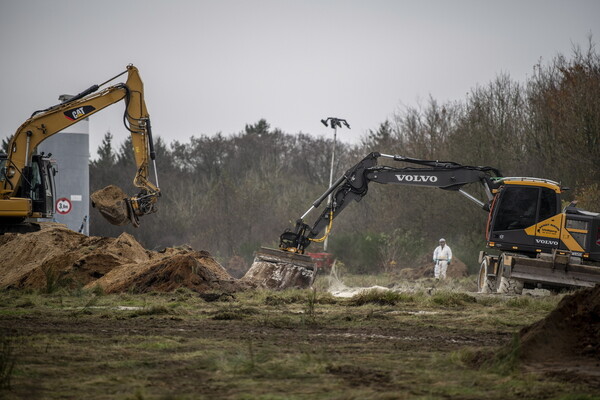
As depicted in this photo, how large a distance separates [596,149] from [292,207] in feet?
53.4

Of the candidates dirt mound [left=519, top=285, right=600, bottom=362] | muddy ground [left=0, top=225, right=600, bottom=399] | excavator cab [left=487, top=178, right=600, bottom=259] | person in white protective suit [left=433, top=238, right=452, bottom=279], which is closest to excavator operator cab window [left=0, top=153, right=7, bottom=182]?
muddy ground [left=0, top=225, right=600, bottom=399]

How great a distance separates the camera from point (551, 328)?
8844 mm

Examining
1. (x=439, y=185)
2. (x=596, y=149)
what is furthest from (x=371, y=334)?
(x=596, y=149)

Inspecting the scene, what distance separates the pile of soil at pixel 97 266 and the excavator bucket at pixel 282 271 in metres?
0.87

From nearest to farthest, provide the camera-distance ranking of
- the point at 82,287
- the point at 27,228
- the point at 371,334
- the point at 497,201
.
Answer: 1. the point at 371,334
2. the point at 82,287
3. the point at 497,201
4. the point at 27,228

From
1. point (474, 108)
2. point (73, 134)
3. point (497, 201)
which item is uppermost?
point (474, 108)

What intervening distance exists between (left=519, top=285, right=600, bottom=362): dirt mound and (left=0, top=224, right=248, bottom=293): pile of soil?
34.9 feet

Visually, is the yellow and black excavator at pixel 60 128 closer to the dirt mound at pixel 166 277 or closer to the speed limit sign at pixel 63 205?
the dirt mound at pixel 166 277

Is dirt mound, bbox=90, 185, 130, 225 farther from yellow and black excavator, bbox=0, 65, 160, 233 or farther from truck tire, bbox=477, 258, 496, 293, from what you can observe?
truck tire, bbox=477, 258, 496, 293

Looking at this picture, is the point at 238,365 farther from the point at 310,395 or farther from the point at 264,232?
the point at 264,232

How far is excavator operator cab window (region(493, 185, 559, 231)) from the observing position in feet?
66.5

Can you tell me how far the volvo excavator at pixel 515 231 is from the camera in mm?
19188

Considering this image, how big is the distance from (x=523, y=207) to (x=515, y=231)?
62 centimetres

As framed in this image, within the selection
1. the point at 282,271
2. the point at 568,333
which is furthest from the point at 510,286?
the point at 568,333
